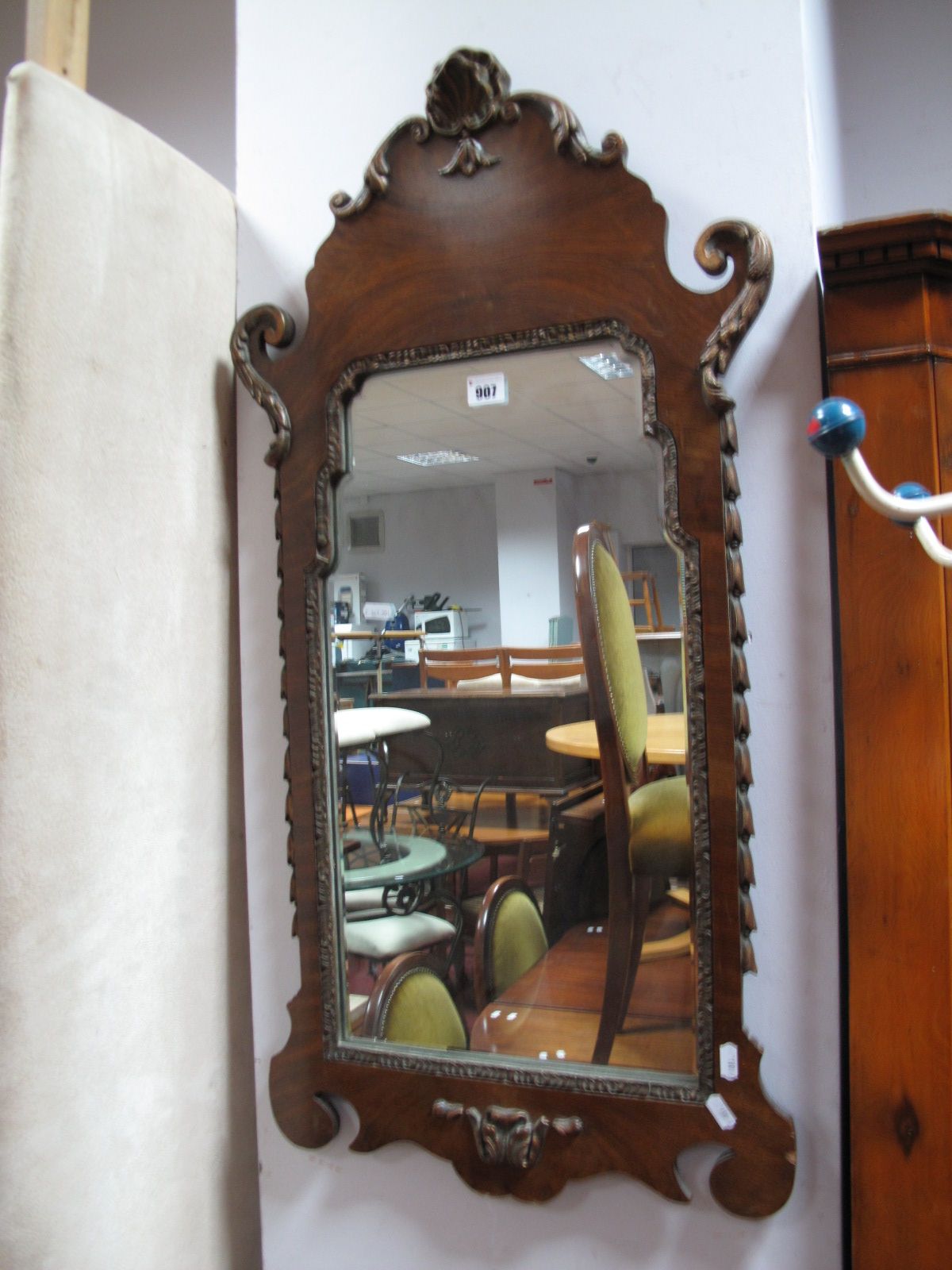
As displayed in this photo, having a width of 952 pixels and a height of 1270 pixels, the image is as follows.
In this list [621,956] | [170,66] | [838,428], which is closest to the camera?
[838,428]

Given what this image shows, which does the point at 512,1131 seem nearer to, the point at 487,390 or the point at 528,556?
the point at 528,556

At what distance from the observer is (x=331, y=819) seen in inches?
39.7

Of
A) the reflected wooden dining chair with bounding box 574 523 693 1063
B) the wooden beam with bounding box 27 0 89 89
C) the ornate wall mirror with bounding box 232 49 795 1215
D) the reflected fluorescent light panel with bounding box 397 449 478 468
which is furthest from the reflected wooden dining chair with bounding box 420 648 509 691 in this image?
the wooden beam with bounding box 27 0 89 89

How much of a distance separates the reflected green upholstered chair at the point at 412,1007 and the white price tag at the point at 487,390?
0.62m

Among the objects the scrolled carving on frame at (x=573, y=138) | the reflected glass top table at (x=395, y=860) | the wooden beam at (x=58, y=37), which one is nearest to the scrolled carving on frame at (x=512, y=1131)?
the reflected glass top table at (x=395, y=860)

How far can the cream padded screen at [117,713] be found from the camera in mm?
842

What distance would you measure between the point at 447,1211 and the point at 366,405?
2.95 feet

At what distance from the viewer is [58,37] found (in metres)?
0.93

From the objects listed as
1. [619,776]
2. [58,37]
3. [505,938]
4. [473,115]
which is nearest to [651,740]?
[619,776]

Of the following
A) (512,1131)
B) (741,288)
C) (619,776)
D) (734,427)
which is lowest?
(512,1131)

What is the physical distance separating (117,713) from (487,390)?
0.52 meters

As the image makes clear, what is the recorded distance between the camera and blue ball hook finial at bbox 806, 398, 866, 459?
2.13ft

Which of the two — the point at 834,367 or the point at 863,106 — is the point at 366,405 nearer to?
the point at 834,367

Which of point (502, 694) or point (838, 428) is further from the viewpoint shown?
point (502, 694)
